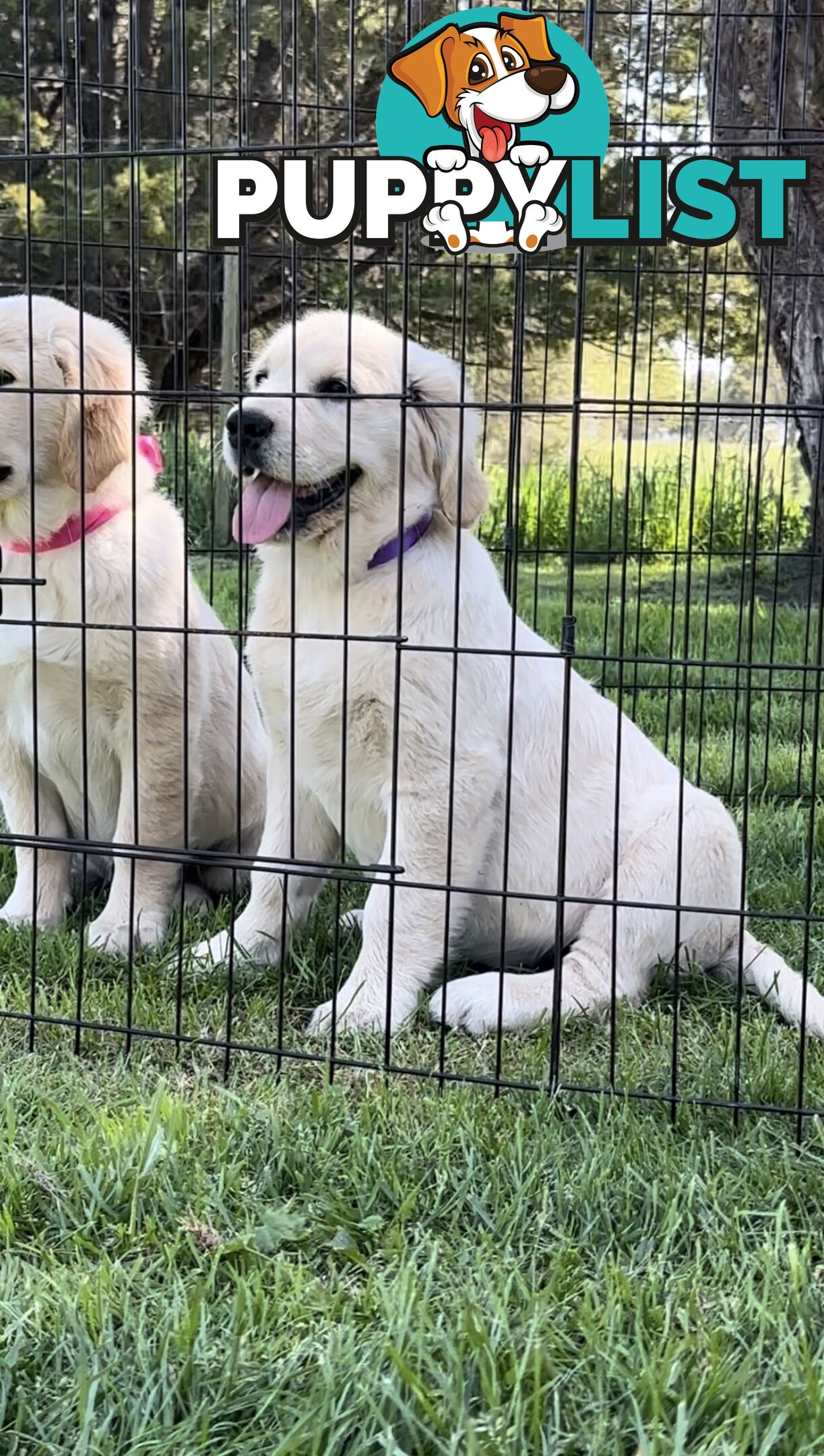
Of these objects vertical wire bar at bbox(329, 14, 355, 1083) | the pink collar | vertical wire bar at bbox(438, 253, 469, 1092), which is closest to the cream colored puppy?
the pink collar

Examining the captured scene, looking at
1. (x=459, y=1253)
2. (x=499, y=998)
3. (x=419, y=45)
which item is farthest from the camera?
(x=419, y=45)

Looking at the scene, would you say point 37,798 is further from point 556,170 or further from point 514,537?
point 556,170

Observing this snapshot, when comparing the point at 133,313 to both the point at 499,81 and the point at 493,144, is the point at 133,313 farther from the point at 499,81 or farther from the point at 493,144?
the point at 499,81

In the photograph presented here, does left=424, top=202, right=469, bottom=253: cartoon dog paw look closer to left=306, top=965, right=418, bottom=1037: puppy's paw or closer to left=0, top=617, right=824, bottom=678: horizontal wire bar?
left=0, top=617, right=824, bottom=678: horizontal wire bar

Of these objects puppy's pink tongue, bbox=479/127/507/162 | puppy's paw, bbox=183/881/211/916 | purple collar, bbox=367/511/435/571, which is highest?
puppy's pink tongue, bbox=479/127/507/162

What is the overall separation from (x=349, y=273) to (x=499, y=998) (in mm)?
1295

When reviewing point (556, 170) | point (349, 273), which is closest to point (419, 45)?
point (556, 170)

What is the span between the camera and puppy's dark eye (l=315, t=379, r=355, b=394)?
2793 millimetres

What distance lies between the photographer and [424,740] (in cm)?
278

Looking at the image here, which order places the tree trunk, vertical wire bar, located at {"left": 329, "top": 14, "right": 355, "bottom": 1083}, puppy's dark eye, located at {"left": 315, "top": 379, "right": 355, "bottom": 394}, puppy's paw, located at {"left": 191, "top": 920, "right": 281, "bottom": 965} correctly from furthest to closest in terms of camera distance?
the tree trunk → puppy's paw, located at {"left": 191, "top": 920, "right": 281, "bottom": 965} → puppy's dark eye, located at {"left": 315, "top": 379, "right": 355, "bottom": 394} → vertical wire bar, located at {"left": 329, "top": 14, "right": 355, "bottom": 1083}

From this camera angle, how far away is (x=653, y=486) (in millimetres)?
8703

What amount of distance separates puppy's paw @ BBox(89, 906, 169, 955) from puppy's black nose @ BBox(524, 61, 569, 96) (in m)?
1.97

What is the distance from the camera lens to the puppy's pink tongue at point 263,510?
282 cm

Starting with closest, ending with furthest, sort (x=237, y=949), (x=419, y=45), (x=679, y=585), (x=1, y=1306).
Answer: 1. (x=1, y=1306)
2. (x=237, y=949)
3. (x=419, y=45)
4. (x=679, y=585)
